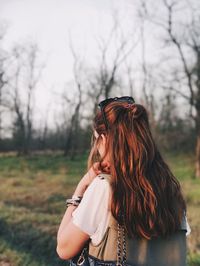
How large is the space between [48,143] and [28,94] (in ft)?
24.8

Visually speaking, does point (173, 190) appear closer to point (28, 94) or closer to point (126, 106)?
point (126, 106)

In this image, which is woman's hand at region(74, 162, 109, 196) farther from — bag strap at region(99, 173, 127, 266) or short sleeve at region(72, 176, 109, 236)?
bag strap at region(99, 173, 127, 266)

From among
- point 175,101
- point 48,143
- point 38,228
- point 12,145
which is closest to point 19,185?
point 38,228

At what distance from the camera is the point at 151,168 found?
2061 millimetres

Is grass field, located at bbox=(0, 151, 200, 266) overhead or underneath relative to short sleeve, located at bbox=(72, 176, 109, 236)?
underneath

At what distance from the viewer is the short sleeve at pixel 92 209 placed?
1.95 metres

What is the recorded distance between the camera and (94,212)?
196 cm

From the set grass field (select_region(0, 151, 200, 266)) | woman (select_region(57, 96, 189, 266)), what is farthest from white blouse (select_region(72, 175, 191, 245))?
grass field (select_region(0, 151, 200, 266))

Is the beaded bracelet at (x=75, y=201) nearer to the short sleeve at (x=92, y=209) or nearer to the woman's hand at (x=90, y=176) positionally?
the woman's hand at (x=90, y=176)

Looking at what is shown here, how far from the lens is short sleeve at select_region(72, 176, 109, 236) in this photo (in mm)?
1949

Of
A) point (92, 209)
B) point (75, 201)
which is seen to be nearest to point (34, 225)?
point (75, 201)

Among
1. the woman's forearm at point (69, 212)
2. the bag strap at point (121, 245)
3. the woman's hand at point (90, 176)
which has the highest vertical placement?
the woman's hand at point (90, 176)

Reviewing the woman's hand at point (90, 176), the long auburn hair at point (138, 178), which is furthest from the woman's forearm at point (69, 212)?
the long auburn hair at point (138, 178)

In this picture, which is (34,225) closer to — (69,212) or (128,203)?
(69,212)
